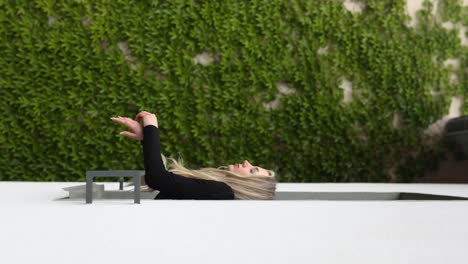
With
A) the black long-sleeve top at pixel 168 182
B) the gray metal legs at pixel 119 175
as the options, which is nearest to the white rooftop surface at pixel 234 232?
the gray metal legs at pixel 119 175

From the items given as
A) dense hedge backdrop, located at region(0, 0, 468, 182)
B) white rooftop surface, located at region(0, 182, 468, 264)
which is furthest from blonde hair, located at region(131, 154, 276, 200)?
dense hedge backdrop, located at region(0, 0, 468, 182)

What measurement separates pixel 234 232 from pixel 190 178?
842 millimetres

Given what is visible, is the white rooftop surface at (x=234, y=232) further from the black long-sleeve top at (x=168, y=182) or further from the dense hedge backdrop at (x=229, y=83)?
the dense hedge backdrop at (x=229, y=83)

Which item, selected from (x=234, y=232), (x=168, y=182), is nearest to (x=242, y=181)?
(x=168, y=182)

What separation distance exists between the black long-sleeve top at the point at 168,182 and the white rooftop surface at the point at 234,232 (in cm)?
28

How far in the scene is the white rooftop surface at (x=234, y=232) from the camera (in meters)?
1.59

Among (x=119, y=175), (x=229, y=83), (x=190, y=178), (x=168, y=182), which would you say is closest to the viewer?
(x=119, y=175)

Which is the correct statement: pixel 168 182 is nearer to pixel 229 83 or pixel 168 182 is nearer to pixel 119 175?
pixel 119 175

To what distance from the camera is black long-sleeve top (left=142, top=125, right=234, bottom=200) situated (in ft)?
7.91

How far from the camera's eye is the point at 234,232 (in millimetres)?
1780

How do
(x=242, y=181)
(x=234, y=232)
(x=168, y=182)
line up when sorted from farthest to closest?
(x=242, y=181) < (x=168, y=182) < (x=234, y=232)

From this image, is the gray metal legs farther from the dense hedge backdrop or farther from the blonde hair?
the dense hedge backdrop

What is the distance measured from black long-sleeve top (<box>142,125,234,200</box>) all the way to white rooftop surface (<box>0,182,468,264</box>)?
284mm

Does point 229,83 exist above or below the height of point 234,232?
above
